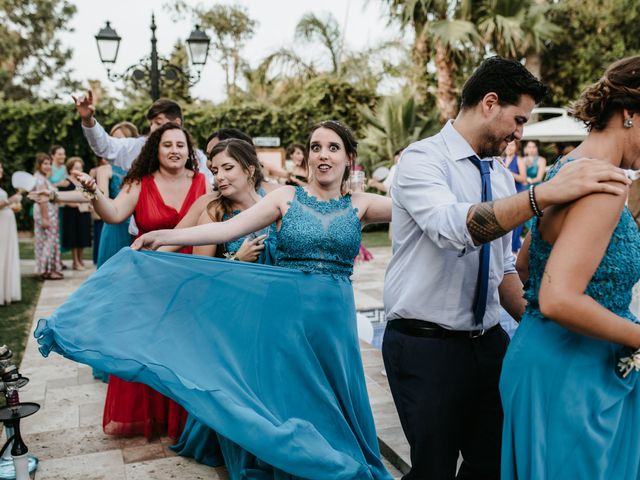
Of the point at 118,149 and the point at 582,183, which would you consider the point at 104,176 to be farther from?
the point at 582,183

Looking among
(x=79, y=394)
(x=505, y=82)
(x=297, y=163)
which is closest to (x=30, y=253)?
(x=297, y=163)

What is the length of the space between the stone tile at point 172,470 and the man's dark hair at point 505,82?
272 centimetres

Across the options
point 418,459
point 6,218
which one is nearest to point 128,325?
point 418,459

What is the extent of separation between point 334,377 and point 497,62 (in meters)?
1.77

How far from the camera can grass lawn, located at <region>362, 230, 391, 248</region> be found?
14887mm

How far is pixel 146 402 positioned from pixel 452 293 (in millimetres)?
2820

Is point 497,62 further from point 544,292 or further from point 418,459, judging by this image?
point 418,459

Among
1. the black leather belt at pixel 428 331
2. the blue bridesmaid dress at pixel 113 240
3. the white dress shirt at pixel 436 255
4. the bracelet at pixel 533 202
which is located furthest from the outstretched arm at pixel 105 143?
the bracelet at pixel 533 202

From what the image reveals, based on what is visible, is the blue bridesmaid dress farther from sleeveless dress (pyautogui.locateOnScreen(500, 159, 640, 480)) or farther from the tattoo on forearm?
sleeveless dress (pyautogui.locateOnScreen(500, 159, 640, 480))

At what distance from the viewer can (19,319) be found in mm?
8008

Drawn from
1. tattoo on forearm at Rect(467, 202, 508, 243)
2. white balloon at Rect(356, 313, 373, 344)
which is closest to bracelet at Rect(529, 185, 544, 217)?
tattoo on forearm at Rect(467, 202, 508, 243)

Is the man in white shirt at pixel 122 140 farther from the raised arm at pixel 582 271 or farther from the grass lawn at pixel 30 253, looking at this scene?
the grass lawn at pixel 30 253

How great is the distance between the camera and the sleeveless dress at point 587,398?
1819 millimetres

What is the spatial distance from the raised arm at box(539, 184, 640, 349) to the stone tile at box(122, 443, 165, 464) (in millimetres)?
3064
